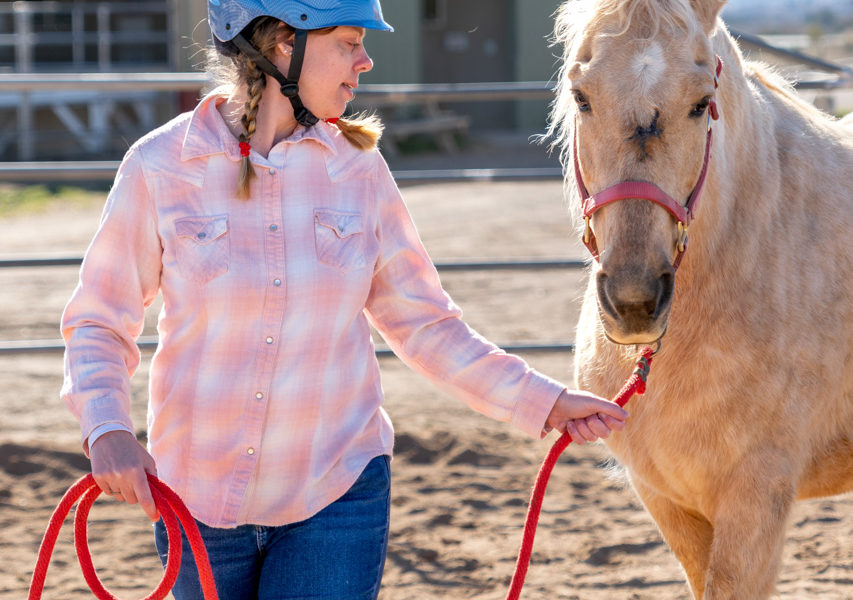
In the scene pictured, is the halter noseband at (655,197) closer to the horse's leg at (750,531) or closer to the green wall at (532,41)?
the horse's leg at (750,531)

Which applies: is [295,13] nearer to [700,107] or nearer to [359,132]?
[359,132]

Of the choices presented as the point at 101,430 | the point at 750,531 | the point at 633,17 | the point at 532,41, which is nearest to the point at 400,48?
the point at 532,41

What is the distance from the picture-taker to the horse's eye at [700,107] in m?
1.89

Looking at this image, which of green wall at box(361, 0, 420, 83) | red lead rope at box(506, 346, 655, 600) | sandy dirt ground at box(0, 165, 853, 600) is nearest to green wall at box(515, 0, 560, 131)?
green wall at box(361, 0, 420, 83)

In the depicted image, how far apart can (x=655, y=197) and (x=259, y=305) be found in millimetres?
706

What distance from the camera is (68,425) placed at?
4844mm

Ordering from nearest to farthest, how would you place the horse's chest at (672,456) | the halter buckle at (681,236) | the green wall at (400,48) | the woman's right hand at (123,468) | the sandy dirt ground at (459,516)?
the woman's right hand at (123,468)
the halter buckle at (681,236)
the horse's chest at (672,456)
the sandy dirt ground at (459,516)
the green wall at (400,48)

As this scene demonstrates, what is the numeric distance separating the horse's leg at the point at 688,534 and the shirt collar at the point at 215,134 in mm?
1161

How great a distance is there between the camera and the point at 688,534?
2395mm

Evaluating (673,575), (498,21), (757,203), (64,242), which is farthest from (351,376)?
(498,21)

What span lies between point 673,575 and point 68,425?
2926 millimetres

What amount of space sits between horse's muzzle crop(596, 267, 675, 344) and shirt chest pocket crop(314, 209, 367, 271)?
0.43 metres

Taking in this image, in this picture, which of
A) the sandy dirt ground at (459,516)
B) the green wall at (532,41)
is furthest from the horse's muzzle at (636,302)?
the green wall at (532,41)

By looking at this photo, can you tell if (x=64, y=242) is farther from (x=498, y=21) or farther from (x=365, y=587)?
(x=498, y=21)
